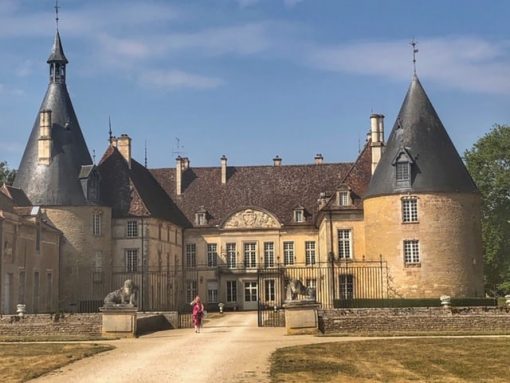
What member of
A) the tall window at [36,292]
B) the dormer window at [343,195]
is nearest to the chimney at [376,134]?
the dormer window at [343,195]

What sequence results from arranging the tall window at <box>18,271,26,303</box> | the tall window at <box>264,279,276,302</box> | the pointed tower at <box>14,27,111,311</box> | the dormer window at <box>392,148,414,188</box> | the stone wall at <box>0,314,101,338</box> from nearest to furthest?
the stone wall at <box>0,314,101,338</box> < the tall window at <box>18,271,26,303</box> < the dormer window at <box>392,148,414,188</box> < the pointed tower at <box>14,27,111,311</box> < the tall window at <box>264,279,276,302</box>

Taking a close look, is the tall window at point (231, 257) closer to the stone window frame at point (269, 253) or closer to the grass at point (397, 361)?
the stone window frame at point (269, 253)

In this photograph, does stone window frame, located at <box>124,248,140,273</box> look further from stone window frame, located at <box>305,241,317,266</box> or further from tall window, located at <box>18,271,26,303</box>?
stone window frame, located at <box>305,241,317,266</box>

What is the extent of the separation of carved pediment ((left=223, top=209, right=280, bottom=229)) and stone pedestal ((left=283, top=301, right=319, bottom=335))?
27.6 meters

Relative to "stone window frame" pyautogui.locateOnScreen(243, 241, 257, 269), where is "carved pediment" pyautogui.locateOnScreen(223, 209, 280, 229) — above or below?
above

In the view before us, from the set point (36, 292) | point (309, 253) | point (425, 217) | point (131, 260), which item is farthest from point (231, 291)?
point (425, 217)

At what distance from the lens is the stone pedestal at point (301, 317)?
23516mm

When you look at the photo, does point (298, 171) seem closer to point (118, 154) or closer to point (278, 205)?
point (278, 205)

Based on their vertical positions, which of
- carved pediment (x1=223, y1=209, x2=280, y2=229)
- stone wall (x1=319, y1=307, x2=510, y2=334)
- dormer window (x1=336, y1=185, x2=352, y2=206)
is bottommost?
stone wall (x1=319, y1=307, x2=510, y2=334)

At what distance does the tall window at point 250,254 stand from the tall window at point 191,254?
10.7 ft

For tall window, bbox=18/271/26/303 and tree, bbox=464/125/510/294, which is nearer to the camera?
tall window, bbox=18/271/26/303

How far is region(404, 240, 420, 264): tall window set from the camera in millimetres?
37312

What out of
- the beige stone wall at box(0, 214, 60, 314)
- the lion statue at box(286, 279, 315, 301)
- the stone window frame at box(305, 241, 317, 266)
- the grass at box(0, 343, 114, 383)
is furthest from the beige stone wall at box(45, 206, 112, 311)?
the grass at box(0, 343, 114, 383)

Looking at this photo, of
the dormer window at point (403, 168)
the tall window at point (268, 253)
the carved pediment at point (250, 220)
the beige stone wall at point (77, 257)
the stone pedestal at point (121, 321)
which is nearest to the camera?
the stone pedestal at point (121, 321)
